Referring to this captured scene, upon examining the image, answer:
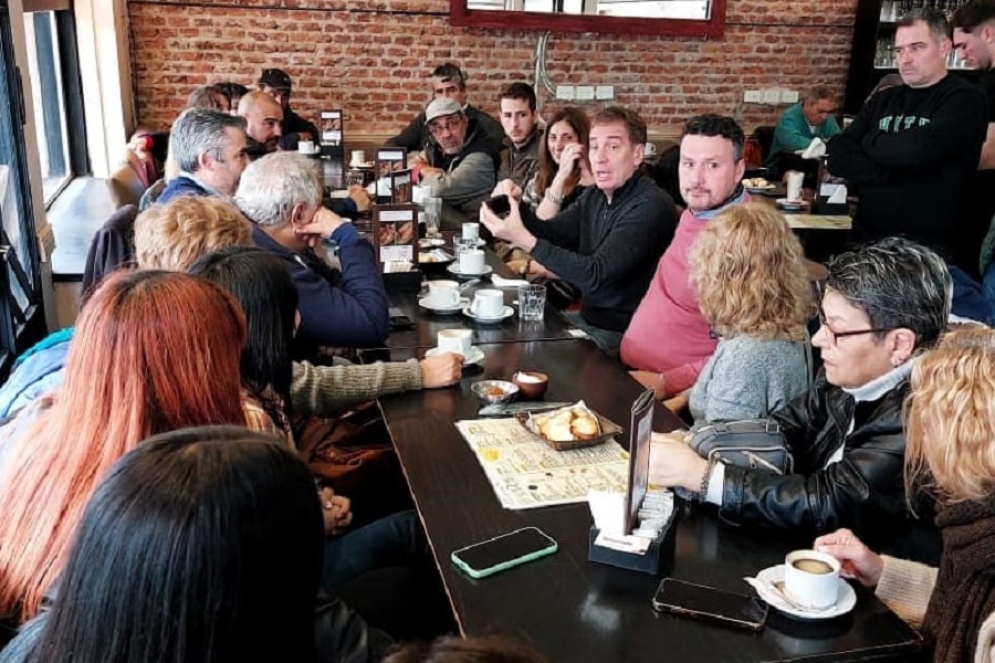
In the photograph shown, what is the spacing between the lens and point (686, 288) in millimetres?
2756

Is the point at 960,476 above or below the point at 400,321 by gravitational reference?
above

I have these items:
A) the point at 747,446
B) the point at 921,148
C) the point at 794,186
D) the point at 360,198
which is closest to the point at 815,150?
the point at 794,186

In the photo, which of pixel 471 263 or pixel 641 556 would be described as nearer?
pixel 641 556

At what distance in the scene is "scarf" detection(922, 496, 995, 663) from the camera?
1331 mm

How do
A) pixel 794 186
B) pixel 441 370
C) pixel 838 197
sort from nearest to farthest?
pixel 441 370, pixel 838 197, pixel 794 186

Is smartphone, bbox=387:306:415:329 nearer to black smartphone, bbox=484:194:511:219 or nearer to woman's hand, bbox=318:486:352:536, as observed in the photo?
woman's hand, bbox=318:486:352:536

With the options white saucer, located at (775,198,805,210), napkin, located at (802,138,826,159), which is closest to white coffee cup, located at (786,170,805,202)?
white saucer, located at (775,198,805,210)

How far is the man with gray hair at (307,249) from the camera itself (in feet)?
8.05

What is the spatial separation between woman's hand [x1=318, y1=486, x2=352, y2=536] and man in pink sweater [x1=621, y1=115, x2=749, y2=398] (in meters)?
1.02

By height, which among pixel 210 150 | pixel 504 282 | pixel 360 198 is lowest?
pixel 504 282

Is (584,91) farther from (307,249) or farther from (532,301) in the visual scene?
(307,249)

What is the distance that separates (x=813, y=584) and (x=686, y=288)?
4.85ft

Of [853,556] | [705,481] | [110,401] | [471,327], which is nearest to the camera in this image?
[110,401]

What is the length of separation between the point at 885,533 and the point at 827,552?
21 cm
